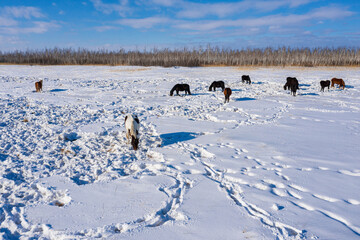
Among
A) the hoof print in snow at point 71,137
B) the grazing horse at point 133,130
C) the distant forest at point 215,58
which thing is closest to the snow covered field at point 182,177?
the hoof print in snow at point 71,137

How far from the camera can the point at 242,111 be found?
11.6 metres

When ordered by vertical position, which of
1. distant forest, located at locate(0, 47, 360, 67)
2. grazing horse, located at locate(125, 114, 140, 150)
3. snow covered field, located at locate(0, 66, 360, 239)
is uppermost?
distant forest, located at locate(0, 47, 360, 67)

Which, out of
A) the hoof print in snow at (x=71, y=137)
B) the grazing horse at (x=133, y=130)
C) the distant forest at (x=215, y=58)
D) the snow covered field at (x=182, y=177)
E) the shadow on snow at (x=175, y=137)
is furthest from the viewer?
the distant forest at (x=215, y=58)

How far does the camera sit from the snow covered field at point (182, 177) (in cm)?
370

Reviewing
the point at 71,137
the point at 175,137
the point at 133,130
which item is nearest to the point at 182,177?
the point at 133,130

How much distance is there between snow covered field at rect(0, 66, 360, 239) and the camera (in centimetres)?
370

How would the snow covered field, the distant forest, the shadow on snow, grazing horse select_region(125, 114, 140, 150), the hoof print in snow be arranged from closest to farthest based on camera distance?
the snow covered field, grazing horse select_region(125, 114, 140, 150), the shadow on snow, the hoof print in snow, the distant forest

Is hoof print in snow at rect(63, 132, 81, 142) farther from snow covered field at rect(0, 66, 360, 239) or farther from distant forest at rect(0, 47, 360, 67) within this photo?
distant forest at rect(0, 47, 360, 67)

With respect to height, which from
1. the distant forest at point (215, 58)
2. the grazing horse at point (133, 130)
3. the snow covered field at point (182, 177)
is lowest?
the snow covered field at point (182, 177)

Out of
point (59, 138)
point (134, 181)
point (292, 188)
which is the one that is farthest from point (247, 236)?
point (59, 138)

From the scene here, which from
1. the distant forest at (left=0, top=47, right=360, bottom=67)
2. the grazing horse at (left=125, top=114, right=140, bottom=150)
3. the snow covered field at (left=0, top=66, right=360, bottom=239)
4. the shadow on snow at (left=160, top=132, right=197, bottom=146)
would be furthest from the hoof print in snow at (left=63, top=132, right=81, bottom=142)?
the distant forest at (left=0, top=47, right=360, bottom=67)

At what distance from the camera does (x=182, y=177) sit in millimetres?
5273

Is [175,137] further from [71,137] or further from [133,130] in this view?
[71,137]

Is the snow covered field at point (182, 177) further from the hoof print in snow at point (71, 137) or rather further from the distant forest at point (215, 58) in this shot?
the distant forest at point (215, 58)
